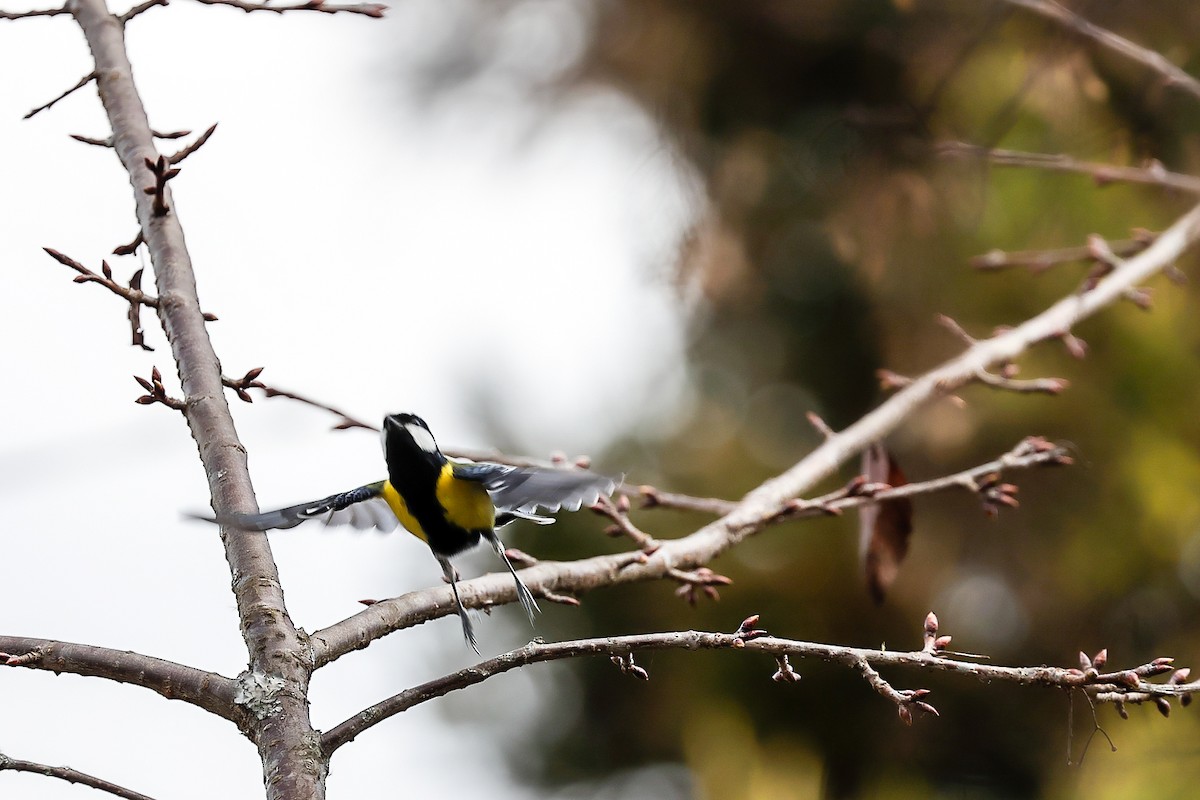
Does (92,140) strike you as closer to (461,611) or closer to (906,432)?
(461,611)

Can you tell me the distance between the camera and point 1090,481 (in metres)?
3.06

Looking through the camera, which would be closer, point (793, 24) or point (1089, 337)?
point (793, 24)

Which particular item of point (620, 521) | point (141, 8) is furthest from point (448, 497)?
point (141, 8)

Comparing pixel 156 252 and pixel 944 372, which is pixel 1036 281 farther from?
pixel 156 252

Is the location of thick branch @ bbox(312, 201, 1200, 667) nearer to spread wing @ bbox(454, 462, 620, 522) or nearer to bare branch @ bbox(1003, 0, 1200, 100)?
spread wing @ bbox(454, 462, 620, 522)

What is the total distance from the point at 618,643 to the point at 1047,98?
7.93ft

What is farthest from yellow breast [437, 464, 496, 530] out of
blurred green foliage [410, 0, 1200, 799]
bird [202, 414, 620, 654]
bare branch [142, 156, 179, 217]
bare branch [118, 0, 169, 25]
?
blurred green foliage [410, 0, 1200, 799]

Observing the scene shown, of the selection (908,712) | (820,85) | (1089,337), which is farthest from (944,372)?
(1089,337)

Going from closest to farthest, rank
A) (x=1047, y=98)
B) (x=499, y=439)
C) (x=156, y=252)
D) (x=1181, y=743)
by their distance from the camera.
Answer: (x=156, y=252) → (x=1181, y=743) → (x=1047, y=98) → (x=499, y=439)

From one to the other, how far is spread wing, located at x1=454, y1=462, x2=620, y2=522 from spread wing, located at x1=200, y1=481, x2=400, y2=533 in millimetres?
135

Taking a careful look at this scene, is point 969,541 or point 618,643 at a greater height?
point 969,541

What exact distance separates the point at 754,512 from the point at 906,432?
199cm

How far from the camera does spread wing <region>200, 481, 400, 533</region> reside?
0.79m

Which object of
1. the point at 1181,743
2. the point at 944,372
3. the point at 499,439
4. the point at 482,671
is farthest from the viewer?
the point at 499,439
